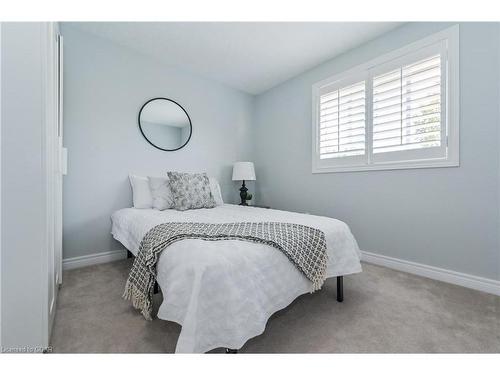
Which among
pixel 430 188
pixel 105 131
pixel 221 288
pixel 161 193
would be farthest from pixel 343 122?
pixel 105 131

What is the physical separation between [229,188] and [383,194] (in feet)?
7.05

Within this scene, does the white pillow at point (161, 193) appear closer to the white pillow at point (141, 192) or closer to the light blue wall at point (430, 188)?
the white pillow at point (141, 192)

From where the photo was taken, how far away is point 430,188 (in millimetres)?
2045

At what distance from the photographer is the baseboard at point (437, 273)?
1761 millimetres

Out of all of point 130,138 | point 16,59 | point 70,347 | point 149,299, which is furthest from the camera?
point 130,138

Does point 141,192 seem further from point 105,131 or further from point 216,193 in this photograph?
point 216,193

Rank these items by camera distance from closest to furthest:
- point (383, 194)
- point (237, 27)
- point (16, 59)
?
1. point (16, 59)
2. point (237, 27)
3. point (383, 194)

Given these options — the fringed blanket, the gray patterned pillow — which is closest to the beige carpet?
the fringed blanket

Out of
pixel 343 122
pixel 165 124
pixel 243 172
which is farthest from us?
pixel 243 172

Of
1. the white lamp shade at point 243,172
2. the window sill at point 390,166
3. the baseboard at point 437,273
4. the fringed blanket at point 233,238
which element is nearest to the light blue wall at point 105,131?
the white lamp shade at point 243,172

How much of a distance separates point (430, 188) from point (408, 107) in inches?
31.9

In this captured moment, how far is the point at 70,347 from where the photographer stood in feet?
3.70
